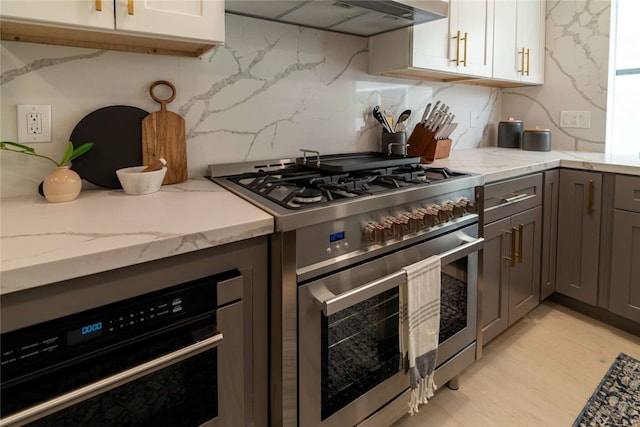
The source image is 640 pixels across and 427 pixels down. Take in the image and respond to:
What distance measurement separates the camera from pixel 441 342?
158 cm

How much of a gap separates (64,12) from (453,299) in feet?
5.27

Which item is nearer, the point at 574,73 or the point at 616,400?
the point at 616,400

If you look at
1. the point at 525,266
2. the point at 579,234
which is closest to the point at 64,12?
the point at 525,266

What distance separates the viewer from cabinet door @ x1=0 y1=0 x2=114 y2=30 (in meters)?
0.97

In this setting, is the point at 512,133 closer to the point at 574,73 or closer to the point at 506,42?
the point at 574,73

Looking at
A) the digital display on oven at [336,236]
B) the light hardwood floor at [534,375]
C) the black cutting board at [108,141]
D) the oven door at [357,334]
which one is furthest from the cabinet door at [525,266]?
the black cutting board at [108,141]

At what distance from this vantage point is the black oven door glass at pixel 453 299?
156 centimetres

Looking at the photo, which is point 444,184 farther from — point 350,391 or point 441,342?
point 350,391

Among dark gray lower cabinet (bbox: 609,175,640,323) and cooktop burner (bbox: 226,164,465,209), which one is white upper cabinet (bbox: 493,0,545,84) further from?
cooktop burner (bbox: 226,164,465,209)

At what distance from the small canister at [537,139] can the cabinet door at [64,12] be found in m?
2.57

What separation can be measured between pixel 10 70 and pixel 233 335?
1079 millimetres

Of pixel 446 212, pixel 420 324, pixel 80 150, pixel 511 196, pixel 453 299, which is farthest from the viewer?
pixel 511 196

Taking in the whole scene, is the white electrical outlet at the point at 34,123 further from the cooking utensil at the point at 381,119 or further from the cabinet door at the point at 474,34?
the cabinet door at the point at 474,34

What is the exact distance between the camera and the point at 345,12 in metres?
1.65
